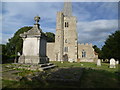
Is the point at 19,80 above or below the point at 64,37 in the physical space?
below

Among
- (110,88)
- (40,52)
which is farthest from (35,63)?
(110,88)

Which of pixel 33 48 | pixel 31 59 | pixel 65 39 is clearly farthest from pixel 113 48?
pixel 31 59

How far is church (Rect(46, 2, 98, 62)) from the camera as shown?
37875mm

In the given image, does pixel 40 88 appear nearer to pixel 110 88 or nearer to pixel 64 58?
pixel 110 88

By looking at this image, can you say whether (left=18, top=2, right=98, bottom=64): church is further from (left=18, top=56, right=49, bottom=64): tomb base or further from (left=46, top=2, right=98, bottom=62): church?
(left=18, top=56, right=49, bottom=64): tomb base

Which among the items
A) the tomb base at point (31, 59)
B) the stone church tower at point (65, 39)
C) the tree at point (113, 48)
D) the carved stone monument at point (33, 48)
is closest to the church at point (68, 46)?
the stone church tower at point (65, 39)

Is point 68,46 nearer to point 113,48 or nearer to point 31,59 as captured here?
point 113,48

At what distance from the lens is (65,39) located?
3978 cm

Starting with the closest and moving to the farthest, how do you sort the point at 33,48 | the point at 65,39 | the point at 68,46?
the point at 33,48, the point at 68,46, the point at 65,39

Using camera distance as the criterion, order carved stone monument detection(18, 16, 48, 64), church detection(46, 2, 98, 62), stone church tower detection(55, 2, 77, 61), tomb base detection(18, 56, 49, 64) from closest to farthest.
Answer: tomb base detection(18, 56, 49, 64), carved stone monument detection(18, 16, 48, 64), stone church tower detection(55, 2, 77, 61), church detection(46, 2, 98, 62)

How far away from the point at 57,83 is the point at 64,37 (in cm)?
3515

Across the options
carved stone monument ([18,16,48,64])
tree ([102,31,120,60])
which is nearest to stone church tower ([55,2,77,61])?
tree ([102,31,120,60])

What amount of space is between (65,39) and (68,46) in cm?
267

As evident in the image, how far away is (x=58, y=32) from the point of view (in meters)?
38.8
